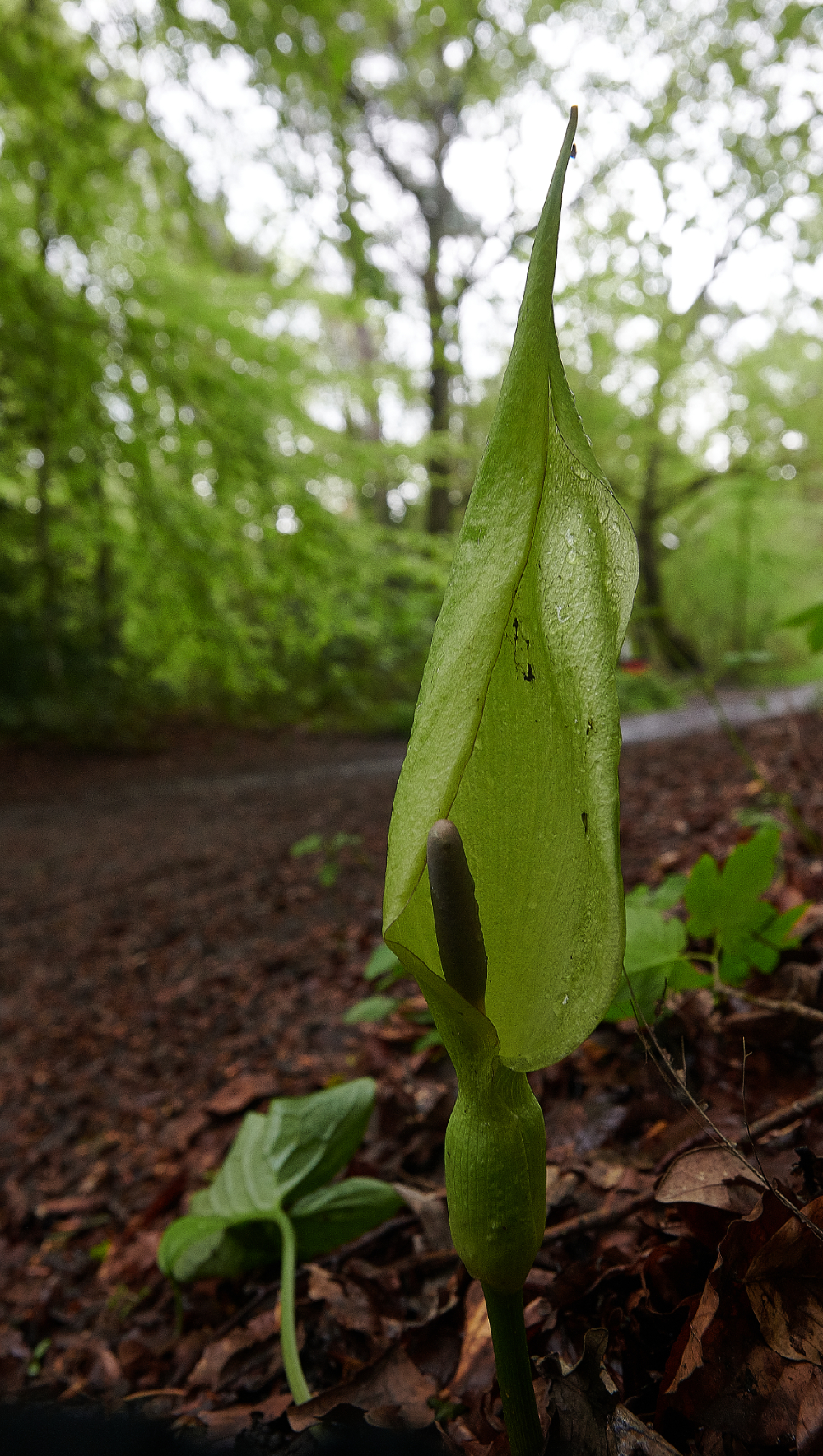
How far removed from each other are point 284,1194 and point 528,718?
70cm

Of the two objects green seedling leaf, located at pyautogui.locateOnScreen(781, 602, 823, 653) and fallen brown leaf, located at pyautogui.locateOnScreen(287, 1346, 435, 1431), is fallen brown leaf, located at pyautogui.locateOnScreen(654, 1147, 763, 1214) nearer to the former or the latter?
Result: fallen brown leaf, located at pyautogui.locateOnScreen(287, 1346, 435, 1431)

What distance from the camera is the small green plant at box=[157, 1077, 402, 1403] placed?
85 cm

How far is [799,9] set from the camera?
10.6 feet

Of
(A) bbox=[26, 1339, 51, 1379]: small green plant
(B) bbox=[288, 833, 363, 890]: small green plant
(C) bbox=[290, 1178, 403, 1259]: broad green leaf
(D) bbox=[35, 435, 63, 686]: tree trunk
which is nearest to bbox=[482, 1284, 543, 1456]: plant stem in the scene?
(C) bbox=[290, 1178, 403, 1259]: broad green leaf

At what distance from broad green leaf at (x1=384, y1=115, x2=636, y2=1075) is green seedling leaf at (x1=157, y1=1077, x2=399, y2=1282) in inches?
21.0

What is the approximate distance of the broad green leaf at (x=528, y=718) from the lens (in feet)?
1.33

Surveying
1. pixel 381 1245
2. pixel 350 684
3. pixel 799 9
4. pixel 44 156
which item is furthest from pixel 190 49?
pixel 350 684

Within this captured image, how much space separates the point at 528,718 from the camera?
0.44 meters

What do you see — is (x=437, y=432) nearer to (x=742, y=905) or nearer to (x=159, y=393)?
(x=159, y=393)

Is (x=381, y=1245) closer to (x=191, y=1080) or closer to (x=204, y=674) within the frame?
(x=191, y=1080)

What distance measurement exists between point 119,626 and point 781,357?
31.5 ft

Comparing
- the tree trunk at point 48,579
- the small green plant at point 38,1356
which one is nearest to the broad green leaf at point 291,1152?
the small green plant at point 38,1356

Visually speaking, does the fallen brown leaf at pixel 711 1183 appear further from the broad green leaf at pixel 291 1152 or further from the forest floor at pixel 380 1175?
the broad green leaf at pixel 291 1152

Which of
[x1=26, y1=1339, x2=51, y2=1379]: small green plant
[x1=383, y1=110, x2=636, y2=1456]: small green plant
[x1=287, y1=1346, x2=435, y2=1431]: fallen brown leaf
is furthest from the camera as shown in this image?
[x1=26, y1=1339, x2=51, y2=1379]: small green plant
